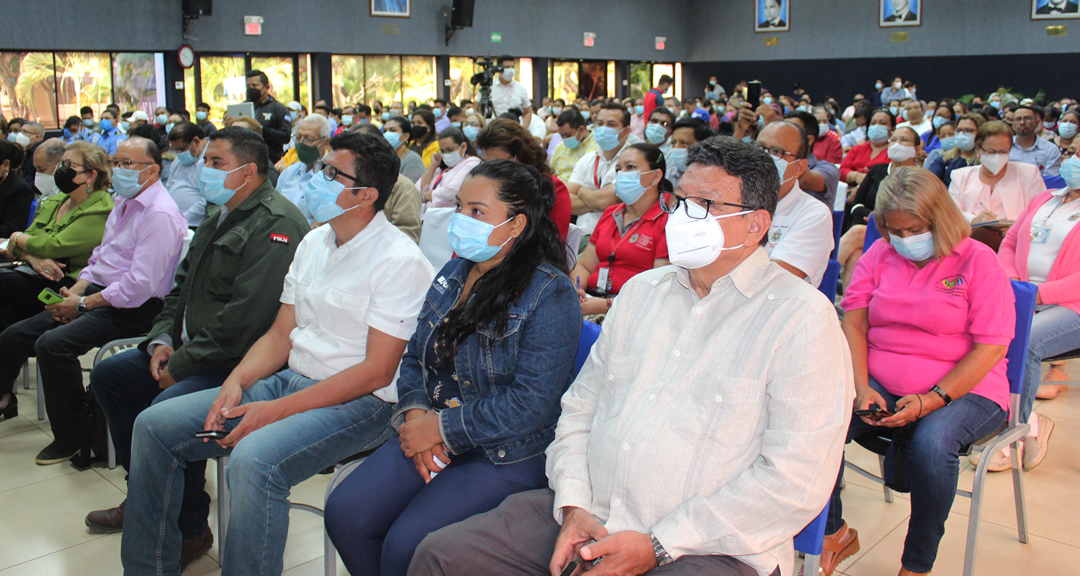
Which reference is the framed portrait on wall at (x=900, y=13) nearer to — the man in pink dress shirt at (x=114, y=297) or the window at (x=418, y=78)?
the window at (x=418, y=78)

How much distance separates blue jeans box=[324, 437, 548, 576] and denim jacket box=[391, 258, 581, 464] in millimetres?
51

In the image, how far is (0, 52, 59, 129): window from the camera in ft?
44.1

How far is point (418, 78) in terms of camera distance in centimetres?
1812

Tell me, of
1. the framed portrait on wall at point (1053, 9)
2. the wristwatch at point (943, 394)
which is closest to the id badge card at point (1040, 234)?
the wristwatch at point (943, 394)

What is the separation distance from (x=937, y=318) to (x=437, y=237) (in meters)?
2.07

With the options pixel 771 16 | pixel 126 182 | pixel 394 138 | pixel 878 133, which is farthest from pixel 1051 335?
pixel 771 16

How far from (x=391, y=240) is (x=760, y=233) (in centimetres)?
115

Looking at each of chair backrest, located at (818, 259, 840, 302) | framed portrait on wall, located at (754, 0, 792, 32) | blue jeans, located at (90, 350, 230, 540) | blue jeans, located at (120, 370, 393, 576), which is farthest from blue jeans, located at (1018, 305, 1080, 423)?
framed portrait on wall, located at (754, 0, 792, 32)

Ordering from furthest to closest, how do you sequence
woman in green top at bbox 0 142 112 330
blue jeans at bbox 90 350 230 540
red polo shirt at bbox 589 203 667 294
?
woman in green top at bbox 0 142 112 330 < red polo shirt at bbox 589 203 667 294 < blue jeans at bbox 90 350 230 540

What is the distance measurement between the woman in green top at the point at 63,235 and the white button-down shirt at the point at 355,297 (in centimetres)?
185

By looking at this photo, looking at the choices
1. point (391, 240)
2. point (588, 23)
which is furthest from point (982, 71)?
point (391, 240)

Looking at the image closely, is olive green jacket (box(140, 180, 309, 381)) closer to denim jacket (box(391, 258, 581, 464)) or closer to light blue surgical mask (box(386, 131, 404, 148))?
Answer: denim jacket (box(391, 258, 581, 464))

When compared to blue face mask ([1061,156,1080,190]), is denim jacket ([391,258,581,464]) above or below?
below

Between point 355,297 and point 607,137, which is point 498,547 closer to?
point 355,297
